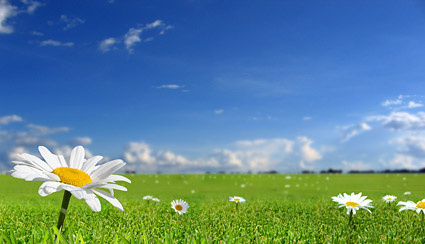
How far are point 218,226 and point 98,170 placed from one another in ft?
8.72

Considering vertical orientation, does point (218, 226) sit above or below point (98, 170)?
below

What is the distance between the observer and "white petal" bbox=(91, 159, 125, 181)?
230 centimetres

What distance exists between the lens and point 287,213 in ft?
19.9

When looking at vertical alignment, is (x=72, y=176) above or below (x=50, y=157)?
below

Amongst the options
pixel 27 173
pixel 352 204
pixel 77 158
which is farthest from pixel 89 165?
pixel 352 204

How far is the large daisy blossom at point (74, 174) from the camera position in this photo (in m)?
1.96

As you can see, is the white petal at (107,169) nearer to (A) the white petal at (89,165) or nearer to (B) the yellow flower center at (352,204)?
(A) the white petal at (89,165)

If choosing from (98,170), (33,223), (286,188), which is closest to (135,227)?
(33,223)

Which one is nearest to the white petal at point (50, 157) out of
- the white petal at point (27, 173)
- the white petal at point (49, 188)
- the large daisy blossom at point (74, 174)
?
the large daisy blossom at point (74, 174)

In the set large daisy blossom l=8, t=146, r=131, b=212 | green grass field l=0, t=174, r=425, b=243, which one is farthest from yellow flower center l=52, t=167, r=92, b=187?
green grass field l=0, t=174, r=425, b=243

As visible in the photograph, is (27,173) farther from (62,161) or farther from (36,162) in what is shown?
(62,161)

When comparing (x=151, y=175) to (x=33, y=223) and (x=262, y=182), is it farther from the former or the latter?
(x=33, y=223)

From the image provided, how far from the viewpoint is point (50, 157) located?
2.46 meters

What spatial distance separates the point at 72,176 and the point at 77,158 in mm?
398
